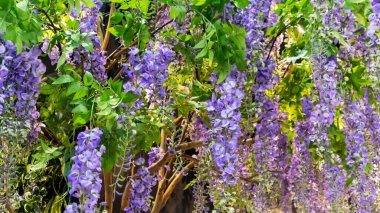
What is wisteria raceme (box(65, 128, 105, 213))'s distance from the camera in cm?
164

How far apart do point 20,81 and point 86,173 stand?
0.34m

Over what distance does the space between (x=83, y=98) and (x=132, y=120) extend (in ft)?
0.56

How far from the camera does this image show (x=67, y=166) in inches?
76.5

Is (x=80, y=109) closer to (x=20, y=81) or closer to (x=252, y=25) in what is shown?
(x=20, y=81)

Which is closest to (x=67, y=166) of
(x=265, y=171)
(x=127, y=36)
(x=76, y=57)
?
(x=76, y=57)

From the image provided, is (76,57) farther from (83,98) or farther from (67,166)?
(67,166)

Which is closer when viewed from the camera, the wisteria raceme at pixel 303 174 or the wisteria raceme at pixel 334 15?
the wisteria raceme at pixel 334 15

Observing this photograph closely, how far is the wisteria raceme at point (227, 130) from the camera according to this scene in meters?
1.82

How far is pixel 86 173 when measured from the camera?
64.9 inches

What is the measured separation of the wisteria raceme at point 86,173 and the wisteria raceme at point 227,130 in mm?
374

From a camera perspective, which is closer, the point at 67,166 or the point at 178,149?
the point at 67,166

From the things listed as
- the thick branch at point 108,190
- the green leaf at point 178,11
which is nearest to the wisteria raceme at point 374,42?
the green leaf at point 178,11

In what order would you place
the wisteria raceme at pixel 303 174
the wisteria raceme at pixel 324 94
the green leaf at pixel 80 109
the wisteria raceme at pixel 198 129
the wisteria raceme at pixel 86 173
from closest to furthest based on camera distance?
the wisteria raceme at pixel 86 173 < the green leaf at pixel 80 109 < the wisteria raceme at pixel 324 94 < the wisteria raceme at pixel 198 129 < the wisteria raceme at pixel 303 174

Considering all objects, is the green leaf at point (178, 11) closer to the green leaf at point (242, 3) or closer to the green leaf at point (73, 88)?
the green leaf at point (242, 3)
